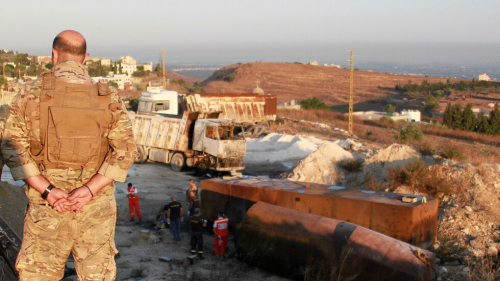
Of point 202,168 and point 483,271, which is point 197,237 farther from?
point 202,168

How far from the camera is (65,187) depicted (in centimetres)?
280

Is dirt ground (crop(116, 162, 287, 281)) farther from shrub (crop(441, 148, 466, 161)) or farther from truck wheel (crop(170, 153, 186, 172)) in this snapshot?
shrub (crop(441, 148, 466, 161))

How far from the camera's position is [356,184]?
14.8 m

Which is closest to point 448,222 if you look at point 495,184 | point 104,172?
point 495,184

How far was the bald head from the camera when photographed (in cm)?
→ 285

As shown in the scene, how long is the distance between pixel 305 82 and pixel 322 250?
312ft

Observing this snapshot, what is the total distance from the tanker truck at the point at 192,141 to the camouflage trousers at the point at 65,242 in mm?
14084

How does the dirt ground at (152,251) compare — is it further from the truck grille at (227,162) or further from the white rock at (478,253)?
the white rock at (478,253)

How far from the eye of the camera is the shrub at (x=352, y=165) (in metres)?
15.1

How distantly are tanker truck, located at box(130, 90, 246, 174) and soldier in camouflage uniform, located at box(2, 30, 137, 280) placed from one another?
14102 millimetres

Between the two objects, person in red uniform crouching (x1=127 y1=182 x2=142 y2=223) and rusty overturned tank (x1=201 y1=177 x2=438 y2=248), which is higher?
rusty overturned tank (x1=201 y1=177 x2=438 y2=248)

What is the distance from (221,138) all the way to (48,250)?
14.7m

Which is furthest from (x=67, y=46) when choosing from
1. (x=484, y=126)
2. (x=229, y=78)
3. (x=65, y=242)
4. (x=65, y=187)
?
(x=229, y=78)

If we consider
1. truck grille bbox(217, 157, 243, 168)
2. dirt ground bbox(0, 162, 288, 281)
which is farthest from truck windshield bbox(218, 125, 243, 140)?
dirt ground bbox(0, 162, 288, 281)
